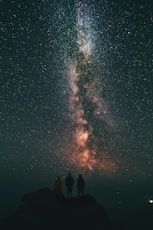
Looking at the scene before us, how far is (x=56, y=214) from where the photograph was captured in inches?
974

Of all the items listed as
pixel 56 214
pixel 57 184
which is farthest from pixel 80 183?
pixel 56 214

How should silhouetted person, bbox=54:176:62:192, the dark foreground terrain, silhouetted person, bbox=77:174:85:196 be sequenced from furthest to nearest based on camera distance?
silhouetted person, bbox=54:176:62:192, silhouetted person, bbox=77:174:85:196, the dark foreground terrain

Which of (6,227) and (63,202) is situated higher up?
(63,202)

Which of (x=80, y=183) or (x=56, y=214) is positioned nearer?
(x=56, y=214)

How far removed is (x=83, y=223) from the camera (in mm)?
24922

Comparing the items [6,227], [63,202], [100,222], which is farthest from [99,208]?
[6,227]

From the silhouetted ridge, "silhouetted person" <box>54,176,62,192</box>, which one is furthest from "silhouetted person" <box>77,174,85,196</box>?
"silhouetted person" <box>54,176,62,192</box>

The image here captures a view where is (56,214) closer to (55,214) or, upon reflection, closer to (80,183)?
(55,214)

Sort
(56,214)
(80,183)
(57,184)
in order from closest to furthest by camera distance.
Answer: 1. (56,214)
2. (80,183)
3. (57,184)

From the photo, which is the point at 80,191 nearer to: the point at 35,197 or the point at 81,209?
the point at 81,209

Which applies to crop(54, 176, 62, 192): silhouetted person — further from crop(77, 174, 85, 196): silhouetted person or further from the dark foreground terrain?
crop(77, 174, 85, 196): silhouetted person

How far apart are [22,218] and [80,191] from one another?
5.45 metres

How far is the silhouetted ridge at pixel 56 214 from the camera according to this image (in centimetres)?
2423

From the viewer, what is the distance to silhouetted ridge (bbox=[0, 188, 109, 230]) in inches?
954
